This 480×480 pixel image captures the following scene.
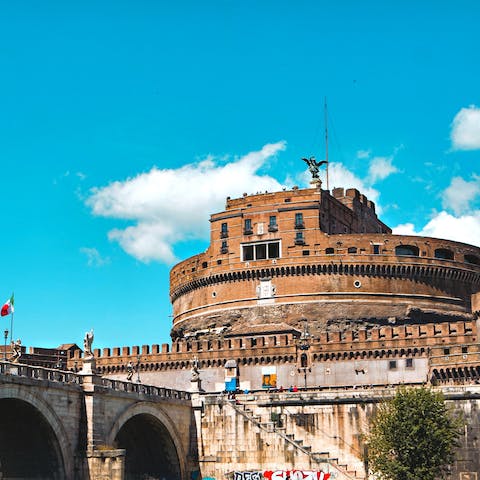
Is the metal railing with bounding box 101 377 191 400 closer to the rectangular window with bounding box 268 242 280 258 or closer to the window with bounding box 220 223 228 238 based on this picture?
the rectangular window with bounding box 268 242 280 258

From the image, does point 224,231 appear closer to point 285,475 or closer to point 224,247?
point 224,247

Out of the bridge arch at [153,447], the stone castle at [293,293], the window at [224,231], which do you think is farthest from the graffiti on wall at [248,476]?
the window at [224,231]

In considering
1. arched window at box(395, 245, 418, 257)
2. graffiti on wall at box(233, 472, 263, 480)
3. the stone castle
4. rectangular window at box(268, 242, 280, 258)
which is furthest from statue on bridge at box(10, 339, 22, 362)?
A: arched window at box(395, 245, 418, 257)

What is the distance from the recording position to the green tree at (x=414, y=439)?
163 ft

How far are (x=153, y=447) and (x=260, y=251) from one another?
30.3 m

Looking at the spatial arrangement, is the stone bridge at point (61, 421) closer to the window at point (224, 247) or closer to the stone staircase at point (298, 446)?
the stone staircase at point (298, 446)

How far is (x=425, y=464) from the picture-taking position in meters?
49.8

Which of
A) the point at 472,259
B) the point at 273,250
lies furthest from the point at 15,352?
the point at 472,259

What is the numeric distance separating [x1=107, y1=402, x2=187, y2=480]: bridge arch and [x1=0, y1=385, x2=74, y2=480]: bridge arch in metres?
11.1

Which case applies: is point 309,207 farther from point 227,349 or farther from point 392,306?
point 227,349

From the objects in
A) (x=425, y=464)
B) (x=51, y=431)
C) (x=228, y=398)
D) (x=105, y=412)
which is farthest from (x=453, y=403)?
(x=51, y=431)

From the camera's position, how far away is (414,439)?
1970 inches

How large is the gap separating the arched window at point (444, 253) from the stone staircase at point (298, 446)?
31.3 meters

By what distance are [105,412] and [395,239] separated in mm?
41282
